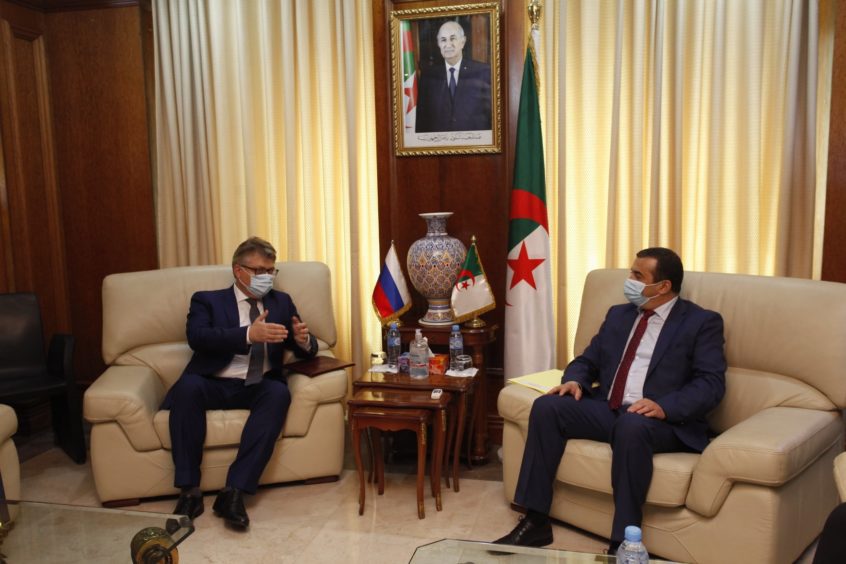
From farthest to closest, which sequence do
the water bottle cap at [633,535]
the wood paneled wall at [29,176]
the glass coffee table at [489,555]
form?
the wood paneled wall at [29,176] < the glass coffee table at [489,555] < the water bottle cap at [633,535]

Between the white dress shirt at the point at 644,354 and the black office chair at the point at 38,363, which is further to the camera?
the black office chair at the point at 38,363

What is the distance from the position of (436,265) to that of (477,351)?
44 centimetres

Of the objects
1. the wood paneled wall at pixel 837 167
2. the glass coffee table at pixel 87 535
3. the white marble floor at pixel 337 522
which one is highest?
the wood paneled wall at pixel 837 167

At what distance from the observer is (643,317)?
2750 millimetres

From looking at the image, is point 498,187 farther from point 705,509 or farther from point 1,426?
point 1,426

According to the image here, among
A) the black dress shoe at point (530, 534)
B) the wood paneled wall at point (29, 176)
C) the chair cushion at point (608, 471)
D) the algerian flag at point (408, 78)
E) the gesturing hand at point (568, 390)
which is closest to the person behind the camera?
the chair cushion at point (608, 471)

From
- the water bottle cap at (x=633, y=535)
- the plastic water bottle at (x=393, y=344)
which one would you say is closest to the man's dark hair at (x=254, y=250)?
the plastic water bottle at (x=393, y=344)

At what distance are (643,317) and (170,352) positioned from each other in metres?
2.12

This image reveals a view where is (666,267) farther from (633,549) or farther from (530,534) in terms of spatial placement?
(633,549)

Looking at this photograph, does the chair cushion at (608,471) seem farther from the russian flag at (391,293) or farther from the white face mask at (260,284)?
the white face mask at (260,284)

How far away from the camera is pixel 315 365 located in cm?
326

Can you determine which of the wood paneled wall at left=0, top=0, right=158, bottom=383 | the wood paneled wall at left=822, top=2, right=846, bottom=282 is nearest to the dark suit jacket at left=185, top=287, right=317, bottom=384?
the wood paneled wall at left=0, top=0, right=158, bottom=383

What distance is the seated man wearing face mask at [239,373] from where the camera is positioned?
116 inches

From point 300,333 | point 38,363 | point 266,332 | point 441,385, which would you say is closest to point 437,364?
point 441,385
